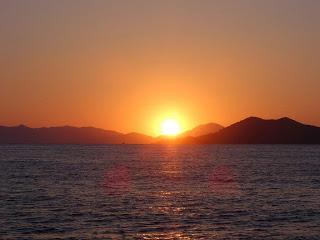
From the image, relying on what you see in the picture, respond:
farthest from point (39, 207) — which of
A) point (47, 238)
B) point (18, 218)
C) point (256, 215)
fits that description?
point (256, 215)

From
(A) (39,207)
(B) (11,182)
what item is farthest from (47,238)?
(B) (11,182)

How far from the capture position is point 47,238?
42469 mm

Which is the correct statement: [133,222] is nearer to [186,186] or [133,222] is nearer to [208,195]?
[208,195]

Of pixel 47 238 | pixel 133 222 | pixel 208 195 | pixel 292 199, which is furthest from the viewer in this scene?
pixel 208 195

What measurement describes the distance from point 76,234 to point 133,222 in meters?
7.24

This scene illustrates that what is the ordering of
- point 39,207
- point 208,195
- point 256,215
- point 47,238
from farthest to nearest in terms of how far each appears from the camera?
point 208,195, point 39,207, point 256,215, point 47,238

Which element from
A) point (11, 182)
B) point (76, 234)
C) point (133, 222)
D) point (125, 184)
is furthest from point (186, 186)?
point (76, 234)

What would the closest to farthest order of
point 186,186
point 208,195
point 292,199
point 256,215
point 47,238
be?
point 47,238
point 256,215
point 292,199
point 208,195
point 186,186

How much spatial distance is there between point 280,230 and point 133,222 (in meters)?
12.8

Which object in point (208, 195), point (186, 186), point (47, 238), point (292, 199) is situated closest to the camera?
point (47, 238)

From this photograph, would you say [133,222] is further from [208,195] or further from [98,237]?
[208,195]

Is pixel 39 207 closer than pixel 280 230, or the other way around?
pixel 280 230

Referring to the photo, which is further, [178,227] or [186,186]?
[186,186]

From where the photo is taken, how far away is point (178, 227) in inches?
1892
